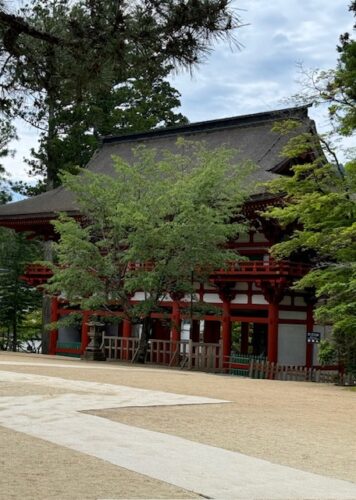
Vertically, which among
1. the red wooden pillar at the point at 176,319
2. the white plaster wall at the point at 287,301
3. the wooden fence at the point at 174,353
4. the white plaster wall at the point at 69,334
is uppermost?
the white plaster wall at the point at 287,301

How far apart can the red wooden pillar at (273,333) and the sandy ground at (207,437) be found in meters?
9.76

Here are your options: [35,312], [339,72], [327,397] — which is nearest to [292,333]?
[339,72]

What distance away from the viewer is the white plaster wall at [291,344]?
25.0 m

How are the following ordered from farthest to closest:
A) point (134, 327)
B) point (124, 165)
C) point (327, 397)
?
point (134, 327) < point (124, 165) < point (327, 397)

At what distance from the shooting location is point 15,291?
116 feet

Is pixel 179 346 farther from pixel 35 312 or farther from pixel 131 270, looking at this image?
pixel 35 312

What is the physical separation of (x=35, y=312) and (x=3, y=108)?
106 ft

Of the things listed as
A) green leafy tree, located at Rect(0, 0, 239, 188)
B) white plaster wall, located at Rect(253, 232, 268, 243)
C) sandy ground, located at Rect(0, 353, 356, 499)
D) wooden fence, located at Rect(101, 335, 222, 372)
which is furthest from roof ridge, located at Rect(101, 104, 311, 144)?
green leafy tree, located at Rect(0, 0, 239, 188)

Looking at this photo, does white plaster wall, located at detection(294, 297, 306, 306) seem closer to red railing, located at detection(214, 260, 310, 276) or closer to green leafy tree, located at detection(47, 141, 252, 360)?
red railing, located at detection(214, 260, 310, 276)

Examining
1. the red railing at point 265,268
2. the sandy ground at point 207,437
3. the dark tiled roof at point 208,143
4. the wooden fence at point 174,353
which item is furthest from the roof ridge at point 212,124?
the sandy ground at point 207,437

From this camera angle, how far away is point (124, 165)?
23.3 meters

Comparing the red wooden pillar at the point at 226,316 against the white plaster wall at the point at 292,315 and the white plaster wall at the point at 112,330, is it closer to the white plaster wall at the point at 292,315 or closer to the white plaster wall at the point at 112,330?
the white plaster wall at the point at 292,315

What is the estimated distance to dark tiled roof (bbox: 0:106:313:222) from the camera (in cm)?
2784

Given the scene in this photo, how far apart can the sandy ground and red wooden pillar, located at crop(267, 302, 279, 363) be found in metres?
9.76
